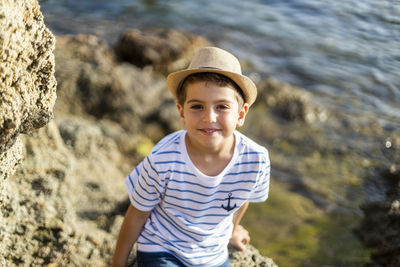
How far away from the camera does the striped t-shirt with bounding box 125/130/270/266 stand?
2146mm

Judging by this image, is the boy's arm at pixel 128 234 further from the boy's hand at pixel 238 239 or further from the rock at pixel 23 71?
the rock at pixel 23 71

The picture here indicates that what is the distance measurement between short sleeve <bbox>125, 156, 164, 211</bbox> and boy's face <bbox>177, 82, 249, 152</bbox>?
0.89 feet

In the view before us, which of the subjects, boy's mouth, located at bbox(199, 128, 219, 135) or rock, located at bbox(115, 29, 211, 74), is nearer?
boy's mouth, located at bbox(199, 128, 219, 135)

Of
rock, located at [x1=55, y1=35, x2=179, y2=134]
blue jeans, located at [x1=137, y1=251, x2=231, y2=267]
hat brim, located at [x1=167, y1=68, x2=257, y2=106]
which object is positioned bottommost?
rock, located at [x1=55, y1=35, x2=179, y2=134]

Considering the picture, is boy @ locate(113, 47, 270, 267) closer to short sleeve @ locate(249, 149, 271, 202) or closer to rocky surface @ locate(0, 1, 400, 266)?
short sleeve @ locate(249, 149, 271, 202)

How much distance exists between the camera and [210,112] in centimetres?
204

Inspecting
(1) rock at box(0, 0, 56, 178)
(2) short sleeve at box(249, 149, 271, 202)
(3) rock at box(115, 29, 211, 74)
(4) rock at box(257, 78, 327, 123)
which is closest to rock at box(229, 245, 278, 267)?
(2) short sleeve at box(249, 149, 271, 202)

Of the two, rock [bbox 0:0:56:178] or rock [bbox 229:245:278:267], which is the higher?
rock [bbox 0:0:56:178]

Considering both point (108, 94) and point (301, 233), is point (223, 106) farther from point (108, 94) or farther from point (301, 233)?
point (108, 94)

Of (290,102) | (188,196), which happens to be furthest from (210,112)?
(290,102)

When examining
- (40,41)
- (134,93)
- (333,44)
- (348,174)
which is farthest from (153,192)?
(333,44)

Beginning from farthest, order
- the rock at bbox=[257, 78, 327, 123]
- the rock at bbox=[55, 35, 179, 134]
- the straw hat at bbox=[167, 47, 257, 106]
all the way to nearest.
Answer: the rock at bbox=[257, 78, 327, 123], the rock at bbox=[55, 35, 179, 134], the straw hat at bbox=[167, 47, 257, 106]

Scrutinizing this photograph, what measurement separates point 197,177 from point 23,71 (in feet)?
3.17

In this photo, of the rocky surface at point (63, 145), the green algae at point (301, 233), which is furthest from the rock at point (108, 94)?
the green algae at point (301, 233)
